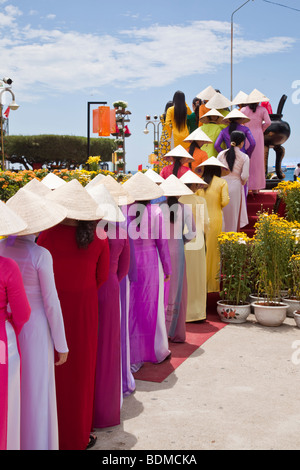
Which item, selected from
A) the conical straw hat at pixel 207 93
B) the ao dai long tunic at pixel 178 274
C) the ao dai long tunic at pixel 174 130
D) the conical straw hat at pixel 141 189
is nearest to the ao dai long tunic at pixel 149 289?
the conical straw hat at pixel 141 189

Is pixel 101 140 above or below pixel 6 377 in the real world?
above

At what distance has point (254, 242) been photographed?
6789mm

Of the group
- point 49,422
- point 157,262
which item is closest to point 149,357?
point 157,262

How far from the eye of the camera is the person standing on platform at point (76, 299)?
10.3 ft

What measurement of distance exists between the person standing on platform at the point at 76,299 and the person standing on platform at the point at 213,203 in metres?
4.00

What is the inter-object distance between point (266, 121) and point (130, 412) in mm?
6545

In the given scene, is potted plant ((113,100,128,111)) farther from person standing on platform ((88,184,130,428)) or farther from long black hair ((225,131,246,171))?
person standing on platform ((88,184,130,428))

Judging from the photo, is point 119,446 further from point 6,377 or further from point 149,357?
point 149,357

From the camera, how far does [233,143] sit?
7.88m

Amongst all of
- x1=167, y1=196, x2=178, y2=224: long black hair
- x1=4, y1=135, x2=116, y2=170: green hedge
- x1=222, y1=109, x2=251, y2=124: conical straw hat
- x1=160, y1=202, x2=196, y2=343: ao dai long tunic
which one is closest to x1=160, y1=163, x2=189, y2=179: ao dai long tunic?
x1=160, y1=202, x2=196, y2=343: ao dai long tunic

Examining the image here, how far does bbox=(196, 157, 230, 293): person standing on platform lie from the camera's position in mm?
7098

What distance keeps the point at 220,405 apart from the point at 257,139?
6049 mm
